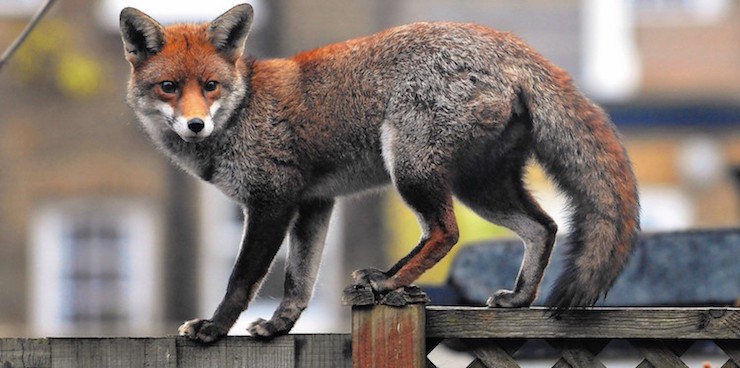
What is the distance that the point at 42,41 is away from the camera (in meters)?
16.6

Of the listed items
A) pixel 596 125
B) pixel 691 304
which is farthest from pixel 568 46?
pixel 596 125

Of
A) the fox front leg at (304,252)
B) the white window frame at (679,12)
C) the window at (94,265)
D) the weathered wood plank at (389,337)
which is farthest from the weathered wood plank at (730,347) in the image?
the white window frame at (679,12)

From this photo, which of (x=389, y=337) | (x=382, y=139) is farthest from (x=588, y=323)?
(x=382, y=139)

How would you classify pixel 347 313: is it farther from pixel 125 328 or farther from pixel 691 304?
pixel 691 304

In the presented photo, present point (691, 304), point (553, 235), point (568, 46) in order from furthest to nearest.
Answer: point (568, 46)
point (691, 304)
point (553, 235)

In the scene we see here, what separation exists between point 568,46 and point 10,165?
7809mm

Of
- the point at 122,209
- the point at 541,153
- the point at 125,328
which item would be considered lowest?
the point at 125,328

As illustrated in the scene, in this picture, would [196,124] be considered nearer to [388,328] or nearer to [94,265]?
[388,328]

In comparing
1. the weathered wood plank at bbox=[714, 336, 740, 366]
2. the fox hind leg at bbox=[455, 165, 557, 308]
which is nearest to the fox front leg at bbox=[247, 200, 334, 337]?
the fox hind leg at bbox=[455, 165, 557, 308]

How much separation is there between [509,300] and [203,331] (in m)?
0.99

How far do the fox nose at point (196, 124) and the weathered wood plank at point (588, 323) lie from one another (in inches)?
39.0

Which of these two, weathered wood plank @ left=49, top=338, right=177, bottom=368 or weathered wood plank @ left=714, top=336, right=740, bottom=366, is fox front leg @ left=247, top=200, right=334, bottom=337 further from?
weathered wood plank @ left=714, top=336, right=740, bottom=366

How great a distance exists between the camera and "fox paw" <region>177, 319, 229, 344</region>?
429cm

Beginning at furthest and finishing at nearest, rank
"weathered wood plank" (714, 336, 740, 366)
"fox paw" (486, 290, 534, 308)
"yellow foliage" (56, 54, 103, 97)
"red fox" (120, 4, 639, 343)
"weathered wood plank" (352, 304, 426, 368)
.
→ "yellow foliage" (56, 54, 103, 97)
"fox paw" (486, 290, 534, 308)
"red fox" (120, 4, 639, 343)
"weathered wood plank" (714, 336, 740, 366)
"weathered wood plank" (352, 304, 426, 368)
